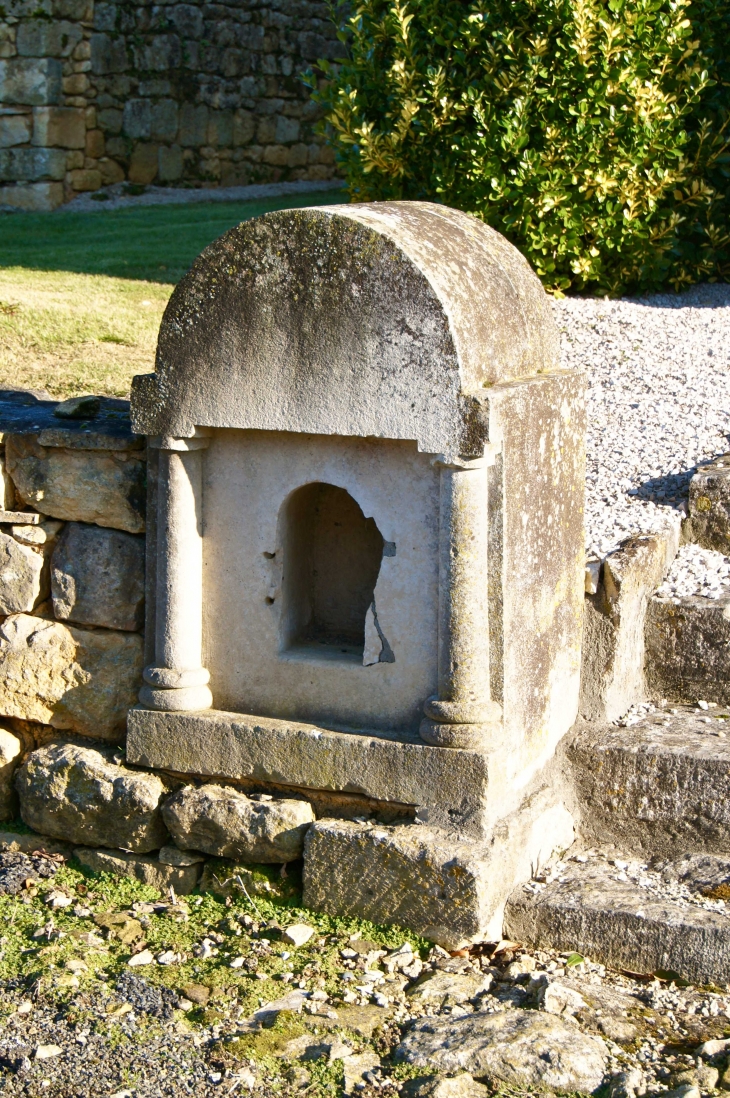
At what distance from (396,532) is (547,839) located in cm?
109

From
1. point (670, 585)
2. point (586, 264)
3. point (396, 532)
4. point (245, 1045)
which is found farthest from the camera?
point (586, 264)

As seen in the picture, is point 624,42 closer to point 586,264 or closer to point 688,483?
point 586,264

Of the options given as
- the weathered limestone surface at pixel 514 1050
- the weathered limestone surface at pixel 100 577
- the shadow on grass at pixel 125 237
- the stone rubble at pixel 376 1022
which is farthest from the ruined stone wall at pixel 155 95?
the weathered limestone surface at pixel 514 1050

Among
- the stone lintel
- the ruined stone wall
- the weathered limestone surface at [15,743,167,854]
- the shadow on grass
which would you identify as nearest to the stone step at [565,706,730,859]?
the stone lintel

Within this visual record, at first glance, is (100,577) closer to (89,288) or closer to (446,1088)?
(446,1088)

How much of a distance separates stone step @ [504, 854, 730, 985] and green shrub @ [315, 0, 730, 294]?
14.0 feet

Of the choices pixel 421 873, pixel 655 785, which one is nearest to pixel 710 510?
pixel 655 785

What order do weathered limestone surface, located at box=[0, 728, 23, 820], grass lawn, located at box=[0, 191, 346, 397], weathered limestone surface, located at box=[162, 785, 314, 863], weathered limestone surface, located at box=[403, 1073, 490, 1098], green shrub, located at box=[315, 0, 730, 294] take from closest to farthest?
weathered limestone surface, located at box=[403, 1073, 490, 1098] < weathered limestone surface, located at box=[162, 785, 314, 863] < weathered limestone surface, located at box=[0, 728, 23, 820] < grass lawn, located at box=[0, 191, 346, 397] < green shrub, located at box=[315, 0, 730, 294]

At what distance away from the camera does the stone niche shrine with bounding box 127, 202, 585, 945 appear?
3410 mm

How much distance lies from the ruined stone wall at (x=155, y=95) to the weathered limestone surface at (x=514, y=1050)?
1182 centimetres

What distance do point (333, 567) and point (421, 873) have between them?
3.77ft

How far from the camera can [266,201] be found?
1398 centimetres

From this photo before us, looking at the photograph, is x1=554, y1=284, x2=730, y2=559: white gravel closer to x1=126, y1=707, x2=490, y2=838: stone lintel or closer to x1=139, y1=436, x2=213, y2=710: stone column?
x1=126, y1=707, x2=490, y2=838: stone lintel

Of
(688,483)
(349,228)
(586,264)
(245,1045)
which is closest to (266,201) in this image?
(586,264)
